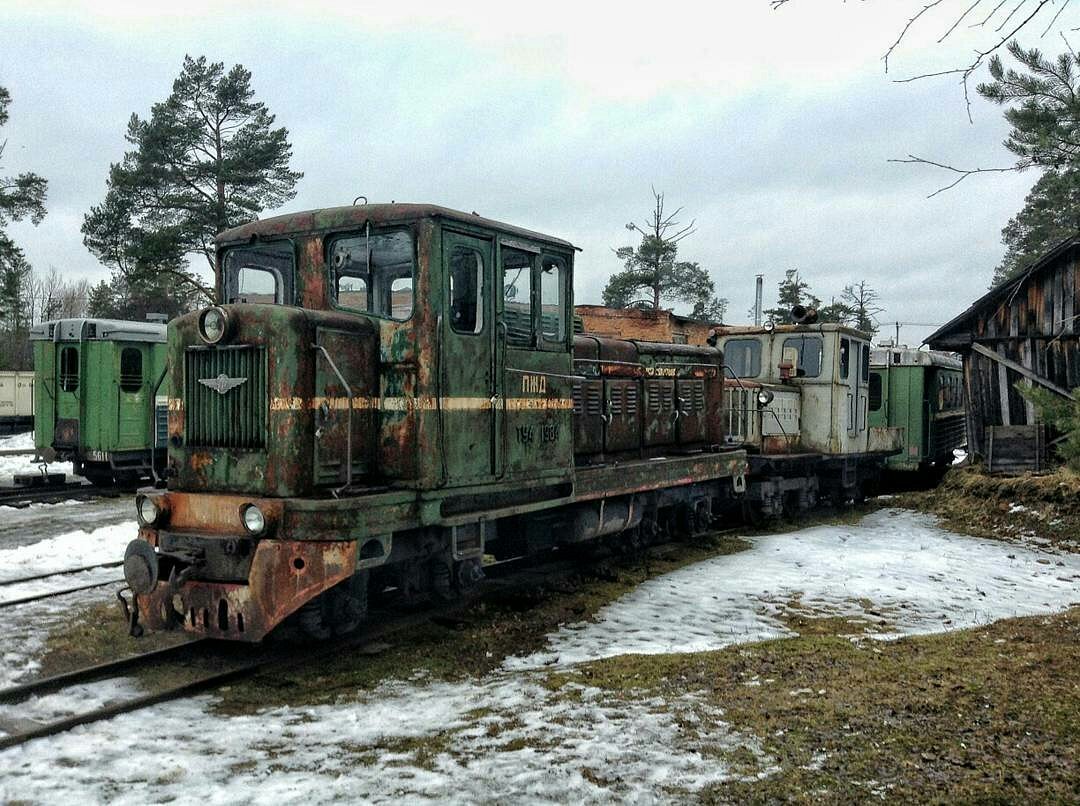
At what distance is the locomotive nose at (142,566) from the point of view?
5.95 m

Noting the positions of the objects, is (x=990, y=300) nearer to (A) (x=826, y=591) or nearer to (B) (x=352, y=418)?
(A) (x=826, y=591)

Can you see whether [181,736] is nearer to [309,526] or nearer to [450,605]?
[309,526]

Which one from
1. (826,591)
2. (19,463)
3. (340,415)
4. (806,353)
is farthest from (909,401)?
(19,463)

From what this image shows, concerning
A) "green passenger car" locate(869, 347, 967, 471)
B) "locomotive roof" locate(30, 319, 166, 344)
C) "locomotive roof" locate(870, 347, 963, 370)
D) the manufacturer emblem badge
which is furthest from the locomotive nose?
"locomotive roof" locate(870, 347, 963, 370)

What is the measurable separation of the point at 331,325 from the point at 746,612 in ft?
14.0

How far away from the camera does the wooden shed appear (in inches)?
595

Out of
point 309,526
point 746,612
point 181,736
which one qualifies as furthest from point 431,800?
point 746,612

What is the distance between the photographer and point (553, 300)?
7938 millimetres

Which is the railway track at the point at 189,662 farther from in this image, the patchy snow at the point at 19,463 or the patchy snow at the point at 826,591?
the patchy snow at the point at 19,463

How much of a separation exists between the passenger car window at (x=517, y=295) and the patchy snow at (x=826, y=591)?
244 cm

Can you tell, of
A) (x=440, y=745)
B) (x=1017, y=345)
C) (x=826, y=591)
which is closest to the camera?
(x=440, y=745)

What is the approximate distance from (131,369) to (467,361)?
12750mm

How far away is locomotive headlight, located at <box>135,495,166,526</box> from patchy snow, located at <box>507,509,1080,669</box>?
8.75ft

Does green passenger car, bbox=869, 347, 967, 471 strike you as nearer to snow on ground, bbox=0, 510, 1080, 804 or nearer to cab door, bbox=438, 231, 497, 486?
snow on ground, bbox=0, 510, 1080, 804
